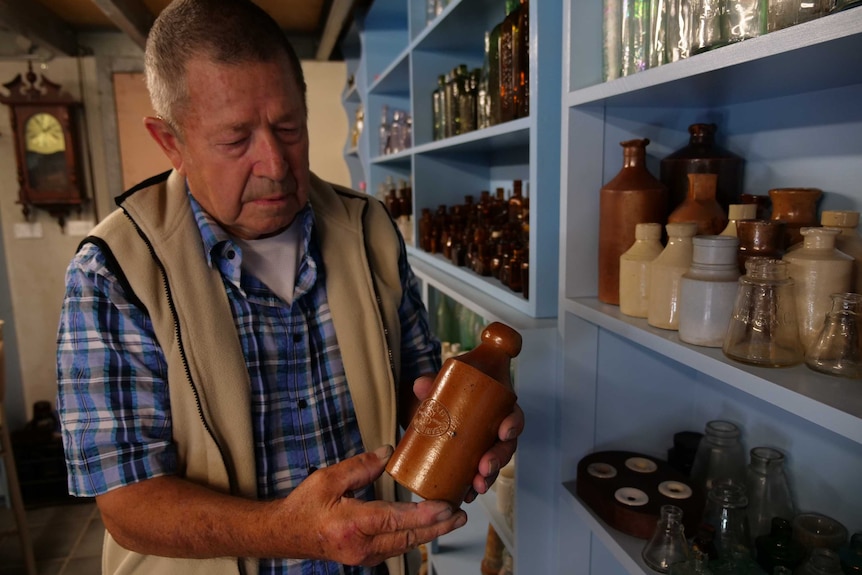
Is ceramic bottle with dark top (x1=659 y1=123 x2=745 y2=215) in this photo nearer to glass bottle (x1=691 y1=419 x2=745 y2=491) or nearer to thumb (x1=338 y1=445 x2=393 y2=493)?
glass bottle (x1=691 y1=419 x2=745 y2=491)

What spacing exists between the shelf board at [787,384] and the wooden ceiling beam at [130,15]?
7.26 ft

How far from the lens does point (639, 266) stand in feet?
2.84

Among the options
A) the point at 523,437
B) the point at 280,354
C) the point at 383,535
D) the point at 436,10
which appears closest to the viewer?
the point at 383,535

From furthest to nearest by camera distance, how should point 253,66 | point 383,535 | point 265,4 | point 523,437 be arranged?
point 265,4 < point 523,437 < point 253,66 < point 383,535

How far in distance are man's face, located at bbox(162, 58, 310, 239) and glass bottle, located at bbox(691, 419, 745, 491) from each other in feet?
2.76

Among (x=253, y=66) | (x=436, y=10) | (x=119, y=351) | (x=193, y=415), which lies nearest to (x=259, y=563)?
(x=193, y=415)

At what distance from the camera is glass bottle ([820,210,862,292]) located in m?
0.67

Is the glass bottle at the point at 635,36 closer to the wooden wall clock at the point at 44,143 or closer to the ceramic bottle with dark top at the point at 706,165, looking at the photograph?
the ceramic bottle with dark top at the point at 706,165

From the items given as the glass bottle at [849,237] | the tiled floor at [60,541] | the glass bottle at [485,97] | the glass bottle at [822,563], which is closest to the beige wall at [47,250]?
the tiled floor at [60,541]

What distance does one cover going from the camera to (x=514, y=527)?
1160mm

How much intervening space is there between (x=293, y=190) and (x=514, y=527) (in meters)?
0.80

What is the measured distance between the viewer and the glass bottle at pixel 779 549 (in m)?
0.77

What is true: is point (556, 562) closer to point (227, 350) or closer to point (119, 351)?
point (227, 350)

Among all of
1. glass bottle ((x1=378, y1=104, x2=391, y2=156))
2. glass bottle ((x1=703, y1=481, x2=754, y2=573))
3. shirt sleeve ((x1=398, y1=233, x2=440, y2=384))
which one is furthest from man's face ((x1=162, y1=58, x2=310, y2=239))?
glass bottle ((x1=378, y1=104, x2=391, y2=156))
